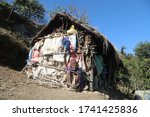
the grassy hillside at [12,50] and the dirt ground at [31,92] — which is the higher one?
the grassy hillside at [12,50]

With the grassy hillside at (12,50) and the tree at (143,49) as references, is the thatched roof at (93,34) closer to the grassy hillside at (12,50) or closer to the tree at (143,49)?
the grassy hillside at (12,50)

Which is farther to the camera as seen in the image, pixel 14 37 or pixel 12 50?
pixel 14 37

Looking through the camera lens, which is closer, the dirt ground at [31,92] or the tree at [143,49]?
the dirt ground at [31,92]

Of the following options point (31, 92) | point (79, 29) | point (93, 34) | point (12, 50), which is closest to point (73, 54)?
point (93, 34)

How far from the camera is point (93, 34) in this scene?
13.4m

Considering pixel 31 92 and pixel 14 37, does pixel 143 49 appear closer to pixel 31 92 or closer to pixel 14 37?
pixel 14 37

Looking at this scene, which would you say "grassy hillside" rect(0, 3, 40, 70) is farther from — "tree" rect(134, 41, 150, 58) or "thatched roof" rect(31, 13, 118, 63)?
"tree" rect(134, 41, 150, 58)

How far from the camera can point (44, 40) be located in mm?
15195

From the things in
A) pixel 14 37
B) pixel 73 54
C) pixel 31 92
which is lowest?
pixel 31 92

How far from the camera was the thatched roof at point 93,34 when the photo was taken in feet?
43.8

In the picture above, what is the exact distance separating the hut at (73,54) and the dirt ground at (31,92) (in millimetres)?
737

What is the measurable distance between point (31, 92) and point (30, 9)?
60.7 feet

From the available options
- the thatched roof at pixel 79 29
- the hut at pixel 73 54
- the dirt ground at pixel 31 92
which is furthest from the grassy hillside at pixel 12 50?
the dirt ground at pixel 31 92

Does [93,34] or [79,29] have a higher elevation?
[79,29]
